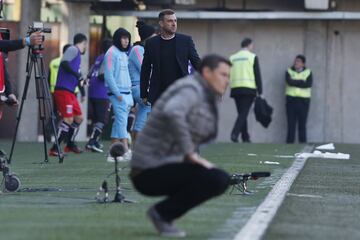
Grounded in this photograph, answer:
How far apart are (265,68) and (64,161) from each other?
11.8m

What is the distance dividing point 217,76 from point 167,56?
547 centimetres

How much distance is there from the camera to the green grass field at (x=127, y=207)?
372 inches

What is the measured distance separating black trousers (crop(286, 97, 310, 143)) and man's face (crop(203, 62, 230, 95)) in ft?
64.6

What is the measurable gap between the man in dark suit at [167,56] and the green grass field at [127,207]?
1199mm

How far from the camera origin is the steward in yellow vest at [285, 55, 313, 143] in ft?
94.0

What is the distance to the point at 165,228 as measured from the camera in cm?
915

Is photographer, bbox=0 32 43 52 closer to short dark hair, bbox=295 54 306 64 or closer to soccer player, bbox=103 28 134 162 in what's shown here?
soccer player, bbox=103 28 134 162

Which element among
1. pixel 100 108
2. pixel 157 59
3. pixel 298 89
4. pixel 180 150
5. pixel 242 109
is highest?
pixel 157 59

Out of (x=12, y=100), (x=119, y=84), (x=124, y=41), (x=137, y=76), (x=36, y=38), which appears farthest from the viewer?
(x=124, y=41)

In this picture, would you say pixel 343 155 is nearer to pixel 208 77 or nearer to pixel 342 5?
pixel 342 5

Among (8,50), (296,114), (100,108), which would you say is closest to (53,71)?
(100,108)

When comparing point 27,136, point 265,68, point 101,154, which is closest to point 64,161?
point 101,154

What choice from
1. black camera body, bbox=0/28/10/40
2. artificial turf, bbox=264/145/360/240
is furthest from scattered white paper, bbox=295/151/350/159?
black camera body, bbox=0/28/10/40

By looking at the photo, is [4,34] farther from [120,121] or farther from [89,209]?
[120,121]
